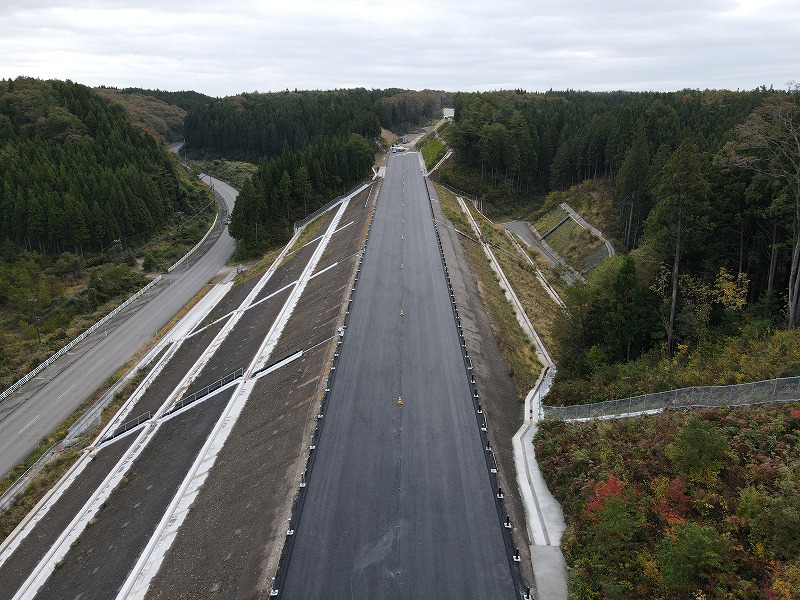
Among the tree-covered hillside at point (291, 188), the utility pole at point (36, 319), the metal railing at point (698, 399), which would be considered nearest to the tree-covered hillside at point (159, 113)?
the tree-covered hillside at point (291, 188)

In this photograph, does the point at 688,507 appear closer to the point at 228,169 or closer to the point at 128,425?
the point at 128,425

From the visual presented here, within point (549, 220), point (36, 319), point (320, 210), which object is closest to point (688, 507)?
point (36, 319)

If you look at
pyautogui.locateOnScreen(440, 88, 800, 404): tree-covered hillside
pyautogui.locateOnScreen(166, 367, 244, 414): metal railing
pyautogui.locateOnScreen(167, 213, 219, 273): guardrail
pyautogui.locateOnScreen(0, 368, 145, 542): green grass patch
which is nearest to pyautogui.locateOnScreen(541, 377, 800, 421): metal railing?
pyautogui.locateOnScreen(440, 88, 800, 404): tree-covered hillside

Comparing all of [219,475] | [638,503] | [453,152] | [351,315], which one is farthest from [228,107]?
[638,503]

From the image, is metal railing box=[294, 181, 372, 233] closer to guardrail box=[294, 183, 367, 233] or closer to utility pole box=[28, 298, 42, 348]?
guardrail box=[294, 183, 367, 233]

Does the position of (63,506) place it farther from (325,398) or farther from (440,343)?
(440,343)

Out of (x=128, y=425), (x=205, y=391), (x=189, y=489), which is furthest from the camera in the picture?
(x=205, y=391)
